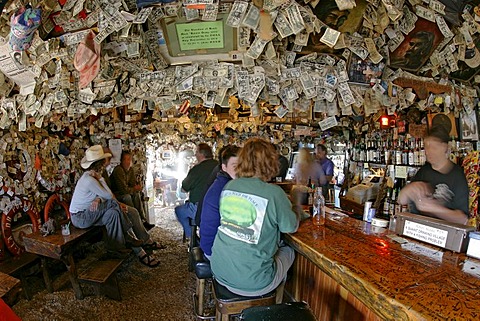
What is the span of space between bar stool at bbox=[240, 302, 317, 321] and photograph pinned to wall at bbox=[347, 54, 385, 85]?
2.06 meters

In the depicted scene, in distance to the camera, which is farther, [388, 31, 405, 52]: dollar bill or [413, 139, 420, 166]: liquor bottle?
[413, 139, 420, 166]: liquor bottle

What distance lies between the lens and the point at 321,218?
2303mm

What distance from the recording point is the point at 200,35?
2.28 meters

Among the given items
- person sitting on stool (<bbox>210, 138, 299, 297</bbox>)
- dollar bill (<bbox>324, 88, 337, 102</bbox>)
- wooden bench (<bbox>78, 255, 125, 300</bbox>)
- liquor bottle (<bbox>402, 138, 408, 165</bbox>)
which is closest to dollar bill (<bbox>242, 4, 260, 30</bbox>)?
dollar bill (<bbox>324, 88, 337, 102</bbox>)

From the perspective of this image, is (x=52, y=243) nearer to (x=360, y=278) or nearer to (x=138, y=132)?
(x=360, y=278)

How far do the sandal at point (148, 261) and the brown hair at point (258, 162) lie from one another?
2798mm

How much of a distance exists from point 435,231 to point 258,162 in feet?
3.73

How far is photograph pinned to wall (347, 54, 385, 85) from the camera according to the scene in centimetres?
262

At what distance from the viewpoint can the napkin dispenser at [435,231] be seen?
1605 mm

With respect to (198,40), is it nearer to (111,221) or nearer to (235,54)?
(235,54)

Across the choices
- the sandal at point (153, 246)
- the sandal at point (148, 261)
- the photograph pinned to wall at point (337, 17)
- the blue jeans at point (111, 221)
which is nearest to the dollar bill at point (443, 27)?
the photograph pinned to wall at point (337, 17)

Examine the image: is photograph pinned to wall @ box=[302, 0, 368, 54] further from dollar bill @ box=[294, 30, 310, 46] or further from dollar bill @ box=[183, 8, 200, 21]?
dollar bill @ box=[183, 8, 200, 21]

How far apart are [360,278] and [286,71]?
5.95ft

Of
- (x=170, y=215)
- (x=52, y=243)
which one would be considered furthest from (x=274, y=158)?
(x=170, y=215)
